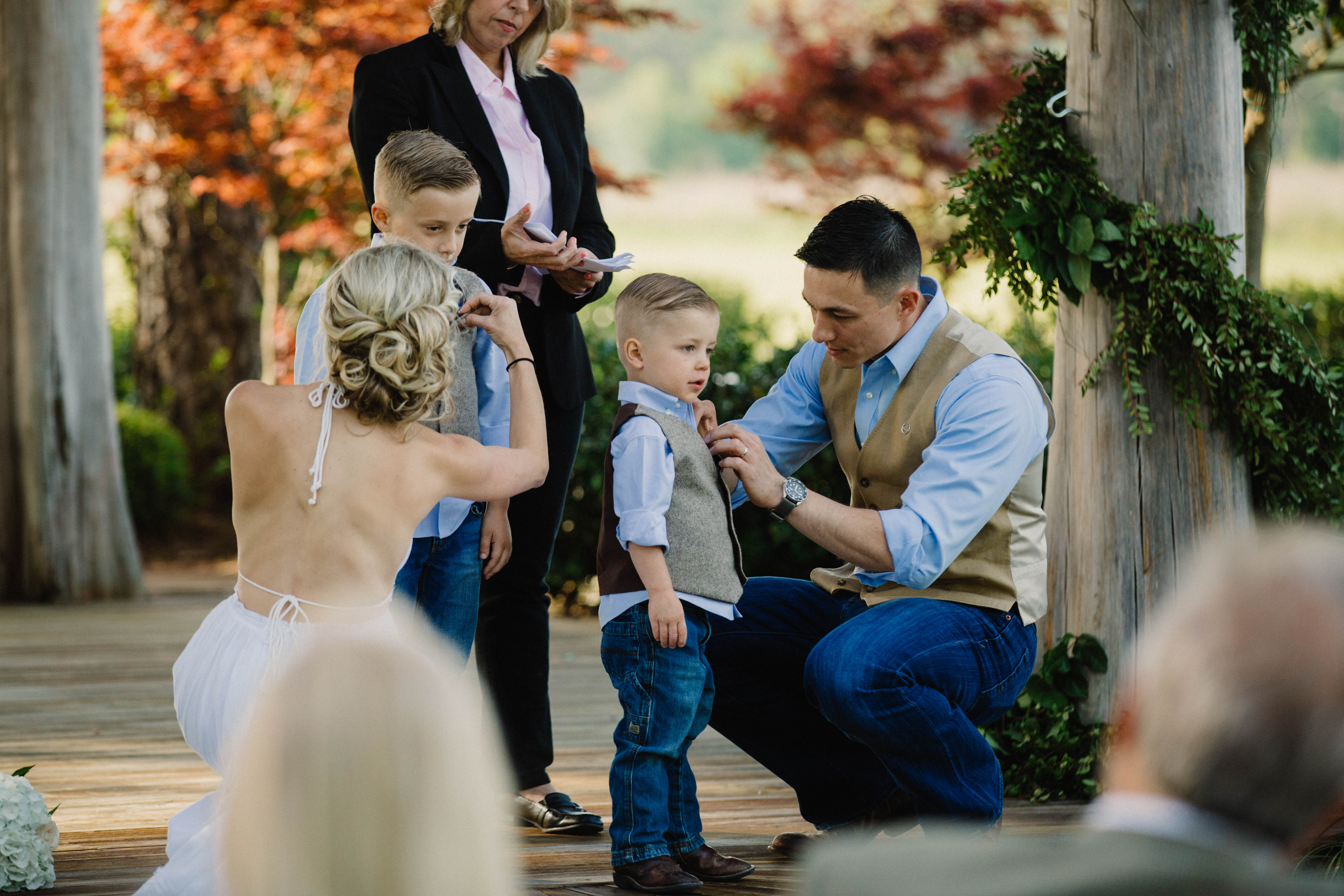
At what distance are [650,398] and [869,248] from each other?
0.53 m

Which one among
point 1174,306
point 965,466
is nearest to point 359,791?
point 965,466

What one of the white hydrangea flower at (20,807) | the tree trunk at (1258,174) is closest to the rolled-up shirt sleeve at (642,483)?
the white hydrangea flower at (20,807)

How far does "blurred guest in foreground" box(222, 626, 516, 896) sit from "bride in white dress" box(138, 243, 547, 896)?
45.4 inches

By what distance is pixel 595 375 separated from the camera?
5.95 m

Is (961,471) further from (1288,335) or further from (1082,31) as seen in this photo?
(1082,31)

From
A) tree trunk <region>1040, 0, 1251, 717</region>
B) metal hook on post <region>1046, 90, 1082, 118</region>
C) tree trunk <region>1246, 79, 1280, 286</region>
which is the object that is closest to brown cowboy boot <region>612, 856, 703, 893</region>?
tree trunk <region>1040, 0, 1251, 717</region>

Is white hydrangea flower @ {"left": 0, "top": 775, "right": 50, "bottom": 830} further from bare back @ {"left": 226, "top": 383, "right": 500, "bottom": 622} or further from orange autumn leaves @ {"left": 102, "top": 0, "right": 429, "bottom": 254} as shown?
orange autumn leaves @ {"left": 102, "top": 0, "right": 429, "bottom": 254}

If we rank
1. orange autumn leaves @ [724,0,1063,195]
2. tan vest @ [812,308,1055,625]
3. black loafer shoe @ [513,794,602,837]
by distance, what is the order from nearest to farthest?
1. tan vest @ [812,308,1055,625]
2. black loafer shoe @ [513,794,602,837]
3. orange autumn leaves @ [724,0,1063,195]

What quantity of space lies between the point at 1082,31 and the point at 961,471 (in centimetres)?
121

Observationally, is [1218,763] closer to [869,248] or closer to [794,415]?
[869,248]

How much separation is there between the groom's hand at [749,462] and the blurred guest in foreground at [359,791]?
1480 millimetres

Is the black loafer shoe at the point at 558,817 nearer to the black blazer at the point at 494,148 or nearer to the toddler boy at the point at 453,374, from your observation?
the toddler boy at the point at 453,374

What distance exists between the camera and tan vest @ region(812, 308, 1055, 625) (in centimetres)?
260

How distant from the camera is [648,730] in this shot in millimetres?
2359
